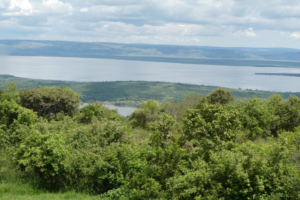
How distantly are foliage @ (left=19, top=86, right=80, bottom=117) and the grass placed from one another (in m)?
19.1

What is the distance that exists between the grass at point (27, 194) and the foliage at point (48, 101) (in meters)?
19.1

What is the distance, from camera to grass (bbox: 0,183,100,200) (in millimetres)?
8172

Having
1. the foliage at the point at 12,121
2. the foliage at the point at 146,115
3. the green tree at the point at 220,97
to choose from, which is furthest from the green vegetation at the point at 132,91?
the foliage at the point at 12,121

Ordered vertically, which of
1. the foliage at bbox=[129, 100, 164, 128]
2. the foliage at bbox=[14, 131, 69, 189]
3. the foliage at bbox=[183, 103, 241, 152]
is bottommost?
the foliage at bbox=[129, 100, 164, 128]

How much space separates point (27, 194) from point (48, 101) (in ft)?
67.2

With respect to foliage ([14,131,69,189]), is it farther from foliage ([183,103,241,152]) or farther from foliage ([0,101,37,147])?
foliage ([183,103,241,152])

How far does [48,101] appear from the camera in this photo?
2789 centimetres

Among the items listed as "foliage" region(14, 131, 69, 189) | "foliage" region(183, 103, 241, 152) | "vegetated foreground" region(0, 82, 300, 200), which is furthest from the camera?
"foliage" region(14, 131, 69, 189)

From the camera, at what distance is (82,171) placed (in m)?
9.59

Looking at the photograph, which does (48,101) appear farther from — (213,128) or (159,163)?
(213,128)

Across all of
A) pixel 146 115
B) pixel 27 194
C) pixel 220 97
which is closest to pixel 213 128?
pixel 27 194

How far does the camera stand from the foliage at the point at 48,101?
27266mm

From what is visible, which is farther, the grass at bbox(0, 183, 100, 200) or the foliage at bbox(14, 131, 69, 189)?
the foliage at bbox(14, 131, 69, 189)

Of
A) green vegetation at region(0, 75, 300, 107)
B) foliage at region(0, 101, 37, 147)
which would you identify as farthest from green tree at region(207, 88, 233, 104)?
green vegetation at region(0, 75, 300, 107)
